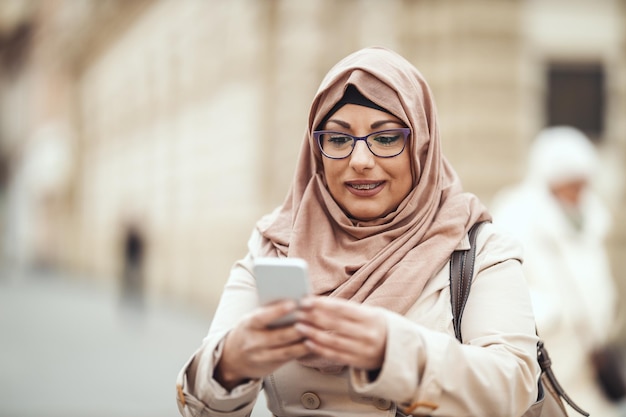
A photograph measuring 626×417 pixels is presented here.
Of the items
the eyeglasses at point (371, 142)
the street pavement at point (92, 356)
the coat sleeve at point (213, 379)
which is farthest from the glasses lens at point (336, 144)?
the street pavement at point (92, 356)

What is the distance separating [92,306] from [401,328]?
17.2 meters

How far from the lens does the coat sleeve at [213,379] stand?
2.09m

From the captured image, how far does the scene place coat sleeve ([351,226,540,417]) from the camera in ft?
6.21

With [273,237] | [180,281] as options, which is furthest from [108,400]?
[180,281]

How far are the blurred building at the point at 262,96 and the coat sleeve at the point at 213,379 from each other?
24.4 feet

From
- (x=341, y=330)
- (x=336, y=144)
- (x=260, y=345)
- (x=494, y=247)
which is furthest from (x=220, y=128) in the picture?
(x=341, y=330)

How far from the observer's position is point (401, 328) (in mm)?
1898

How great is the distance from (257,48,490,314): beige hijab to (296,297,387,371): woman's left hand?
26 cm

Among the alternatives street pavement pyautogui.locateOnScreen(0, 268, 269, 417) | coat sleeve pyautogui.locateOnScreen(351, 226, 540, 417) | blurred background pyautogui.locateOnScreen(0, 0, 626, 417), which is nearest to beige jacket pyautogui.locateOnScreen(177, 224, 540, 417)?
coat sleeve pyautogui.locateOnScreen(351, 226, 540, 417)

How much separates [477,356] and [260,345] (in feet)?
1.65

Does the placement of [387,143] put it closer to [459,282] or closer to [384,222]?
[384,222]

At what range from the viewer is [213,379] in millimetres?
2094

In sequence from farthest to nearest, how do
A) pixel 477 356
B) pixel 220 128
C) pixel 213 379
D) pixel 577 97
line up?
pixel 220 128
pixel 577 97
pixel 213 379
pixel 477 356

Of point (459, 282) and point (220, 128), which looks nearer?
point (459, 282)
